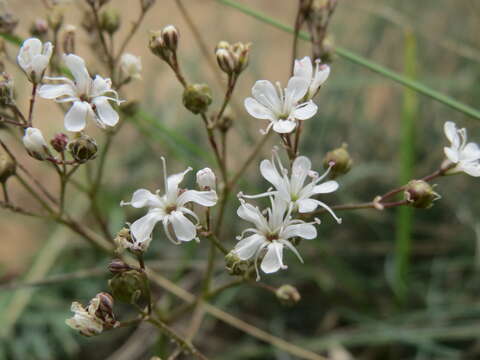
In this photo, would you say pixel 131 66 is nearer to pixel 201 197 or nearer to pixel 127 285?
pixel 201 197

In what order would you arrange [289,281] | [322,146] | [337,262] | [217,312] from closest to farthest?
[217,312] → [337,262] → [289,281] → [322,146]

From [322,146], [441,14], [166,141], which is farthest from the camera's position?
[441,14]

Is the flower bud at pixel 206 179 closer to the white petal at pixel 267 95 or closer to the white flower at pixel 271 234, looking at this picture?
the white flower at pixel 271 234

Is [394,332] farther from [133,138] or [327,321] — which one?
[133,138]

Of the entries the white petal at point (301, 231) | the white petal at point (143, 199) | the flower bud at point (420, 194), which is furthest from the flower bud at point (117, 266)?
the flower bud at point (420, 194)

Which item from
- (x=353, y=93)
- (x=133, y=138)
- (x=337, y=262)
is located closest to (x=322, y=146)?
(x=353, y=93)

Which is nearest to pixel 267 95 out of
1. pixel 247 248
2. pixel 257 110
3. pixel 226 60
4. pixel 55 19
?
pixel 257 110
